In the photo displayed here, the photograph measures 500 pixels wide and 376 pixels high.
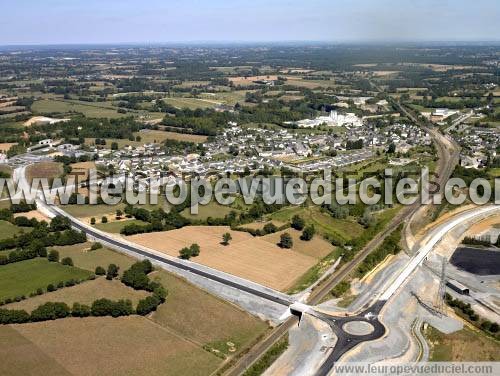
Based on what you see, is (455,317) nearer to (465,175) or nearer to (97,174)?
(465,175)

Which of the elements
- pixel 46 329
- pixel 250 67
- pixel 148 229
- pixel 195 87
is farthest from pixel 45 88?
pixel 46 329

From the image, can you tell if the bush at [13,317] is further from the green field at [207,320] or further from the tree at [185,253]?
the tree at [185,253]

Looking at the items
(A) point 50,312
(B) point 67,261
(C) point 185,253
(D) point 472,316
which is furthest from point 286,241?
(A) point 50,312

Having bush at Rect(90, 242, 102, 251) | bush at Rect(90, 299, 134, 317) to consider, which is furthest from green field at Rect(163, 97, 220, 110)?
bush at Rect(90, 299, 134, 317)

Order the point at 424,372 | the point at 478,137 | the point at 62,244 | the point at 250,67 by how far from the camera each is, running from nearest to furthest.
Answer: the point at 424,372, the point at 62,244, the point at 478,137, the point at 250,67

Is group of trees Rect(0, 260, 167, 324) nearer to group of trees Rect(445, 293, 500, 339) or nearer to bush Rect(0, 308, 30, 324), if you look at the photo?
bush Rect(0, 308, 30, 324)

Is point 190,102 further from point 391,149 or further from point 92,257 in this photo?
point 92,257
